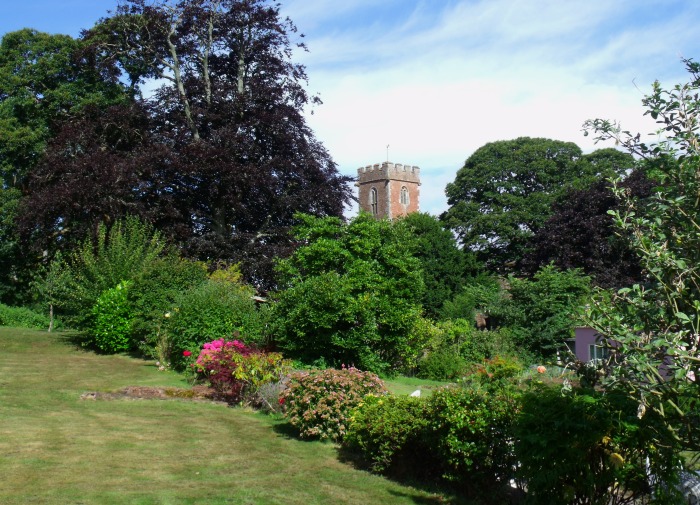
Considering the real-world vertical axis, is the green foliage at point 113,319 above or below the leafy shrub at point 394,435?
above

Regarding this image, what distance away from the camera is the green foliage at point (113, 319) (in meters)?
17.9

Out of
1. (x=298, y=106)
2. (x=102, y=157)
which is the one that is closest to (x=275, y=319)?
(x=102, y=157)

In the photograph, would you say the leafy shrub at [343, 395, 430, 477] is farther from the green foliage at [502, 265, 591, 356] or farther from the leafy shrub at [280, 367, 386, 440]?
the green foliage at [502, 265, 591, 356]

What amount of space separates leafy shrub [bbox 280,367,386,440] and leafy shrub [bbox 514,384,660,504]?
4359 mm

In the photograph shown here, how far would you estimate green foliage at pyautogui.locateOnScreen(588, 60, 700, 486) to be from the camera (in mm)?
4000

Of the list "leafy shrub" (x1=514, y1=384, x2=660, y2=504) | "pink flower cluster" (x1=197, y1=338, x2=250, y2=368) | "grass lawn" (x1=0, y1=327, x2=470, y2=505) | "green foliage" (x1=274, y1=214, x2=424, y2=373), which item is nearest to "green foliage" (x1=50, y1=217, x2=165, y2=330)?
"green foliage" (x1=274, y1=214, x2=424, y2=373)

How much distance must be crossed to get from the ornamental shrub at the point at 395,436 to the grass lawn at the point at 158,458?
293 mm

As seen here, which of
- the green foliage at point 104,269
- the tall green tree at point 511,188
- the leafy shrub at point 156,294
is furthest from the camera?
the tall green tree at point 511,188

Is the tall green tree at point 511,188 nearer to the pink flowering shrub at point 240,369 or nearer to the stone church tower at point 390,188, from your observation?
the stone church tower at point 390,188

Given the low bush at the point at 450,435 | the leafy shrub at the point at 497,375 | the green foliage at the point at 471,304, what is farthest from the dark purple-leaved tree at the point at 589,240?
the leafy shrub at the point at 497,375

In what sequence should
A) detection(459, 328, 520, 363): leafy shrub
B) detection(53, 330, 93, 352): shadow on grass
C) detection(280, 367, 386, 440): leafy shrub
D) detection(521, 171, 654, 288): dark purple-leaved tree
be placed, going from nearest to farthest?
detection(280, 367, 386, 440): leafy shrub
detection(53, 330, 93, 352): shadow on grass
detection(459, 328, 520, 363): leafy shrub
detection(521, 171, 654, 288): dark purple-leaved tree

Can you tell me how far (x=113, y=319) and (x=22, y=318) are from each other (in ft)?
39.6

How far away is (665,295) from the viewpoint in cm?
425

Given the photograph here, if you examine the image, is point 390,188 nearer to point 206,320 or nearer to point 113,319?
point 113,319
